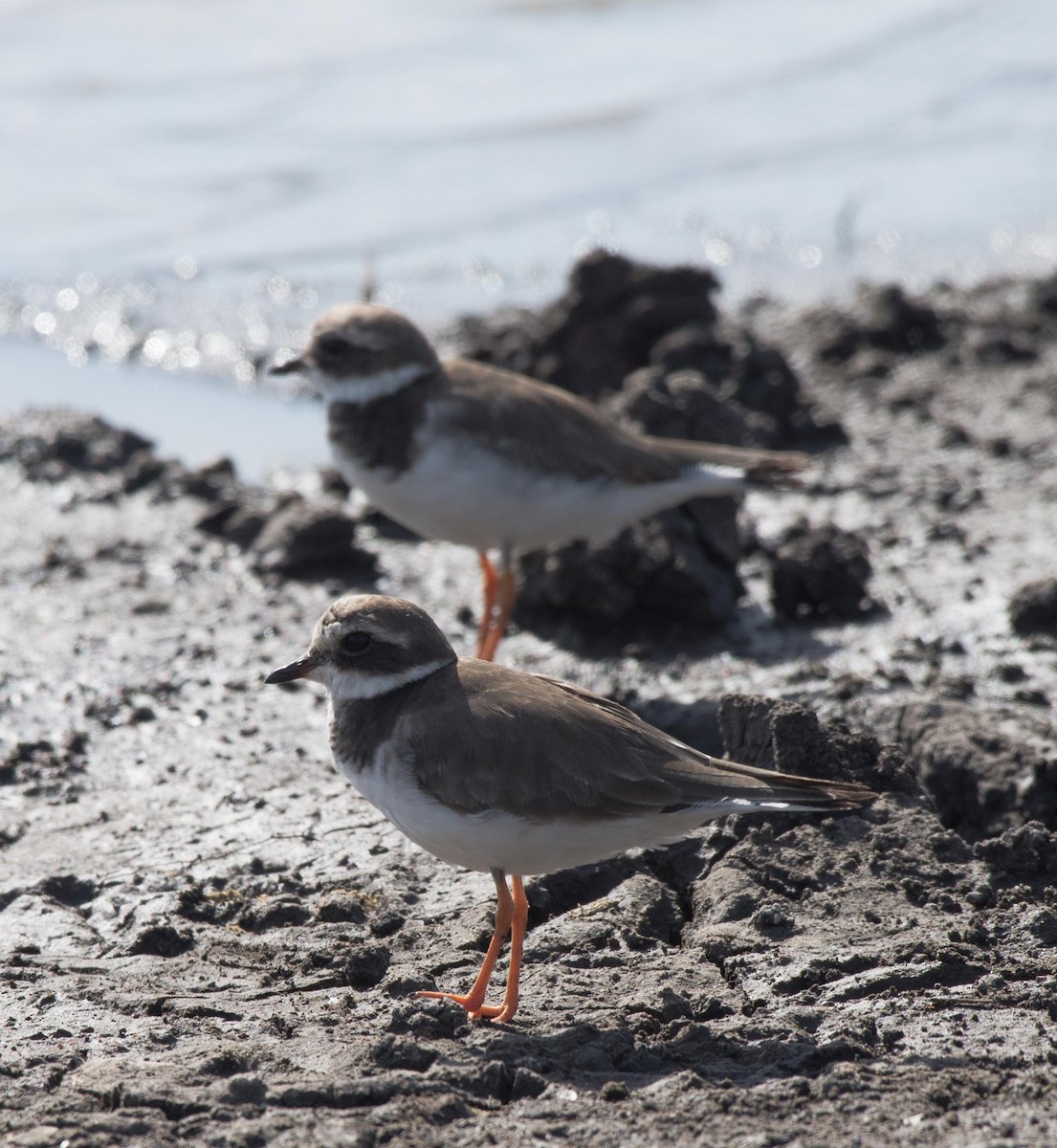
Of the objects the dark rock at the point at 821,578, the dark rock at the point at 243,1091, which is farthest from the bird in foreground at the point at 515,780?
the dark rock at the point at 821,578

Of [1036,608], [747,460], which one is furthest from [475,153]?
[1036,608]

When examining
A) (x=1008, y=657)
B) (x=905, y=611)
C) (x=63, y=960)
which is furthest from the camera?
(x=905, y=611)

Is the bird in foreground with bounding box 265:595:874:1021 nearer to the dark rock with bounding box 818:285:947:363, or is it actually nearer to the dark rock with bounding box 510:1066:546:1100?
the dark rock with bounding box 510:1066:546:1100

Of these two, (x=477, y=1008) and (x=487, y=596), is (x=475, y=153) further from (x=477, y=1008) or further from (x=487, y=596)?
(x=477, y=1008)

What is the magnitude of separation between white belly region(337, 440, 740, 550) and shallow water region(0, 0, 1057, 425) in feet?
14.3

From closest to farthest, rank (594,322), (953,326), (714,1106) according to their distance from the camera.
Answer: (714,1106) → (594,322) → (953,326)

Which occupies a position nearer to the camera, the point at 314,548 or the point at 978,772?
the point at 978,772

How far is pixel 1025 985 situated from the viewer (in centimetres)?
402

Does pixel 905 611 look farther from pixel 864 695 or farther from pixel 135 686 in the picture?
pixel 135 686

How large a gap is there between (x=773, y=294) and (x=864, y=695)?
6.52 m

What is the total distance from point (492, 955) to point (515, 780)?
491 millimetres

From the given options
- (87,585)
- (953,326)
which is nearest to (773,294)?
(953,326)

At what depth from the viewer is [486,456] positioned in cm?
675

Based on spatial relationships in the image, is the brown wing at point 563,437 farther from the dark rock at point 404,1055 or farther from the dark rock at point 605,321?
the dark rock at point 404,1055
